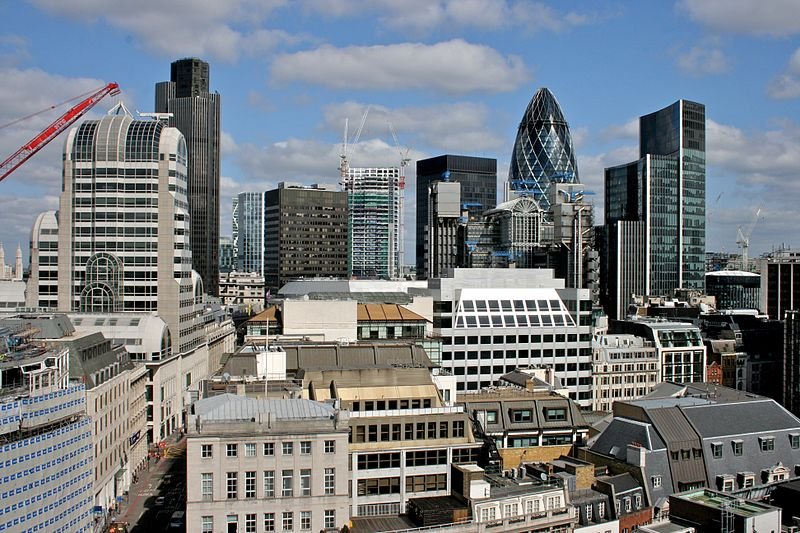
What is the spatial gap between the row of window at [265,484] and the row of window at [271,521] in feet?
4.86

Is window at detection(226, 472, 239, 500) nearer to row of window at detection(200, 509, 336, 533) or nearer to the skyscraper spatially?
row of window at detection(200, 509, 336, 533)

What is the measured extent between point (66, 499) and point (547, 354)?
9706cm

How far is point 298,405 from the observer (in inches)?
2931

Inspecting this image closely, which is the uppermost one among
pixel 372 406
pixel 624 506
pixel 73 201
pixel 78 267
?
pixel 73 201

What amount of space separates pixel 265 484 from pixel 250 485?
1.19 meters

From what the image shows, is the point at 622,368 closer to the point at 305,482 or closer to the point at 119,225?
the point at 119,225

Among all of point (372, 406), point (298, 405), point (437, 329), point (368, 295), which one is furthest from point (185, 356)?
point (298, 405)

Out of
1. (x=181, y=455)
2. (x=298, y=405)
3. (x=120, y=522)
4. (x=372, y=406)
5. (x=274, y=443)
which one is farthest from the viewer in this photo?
(x=181, y=455)

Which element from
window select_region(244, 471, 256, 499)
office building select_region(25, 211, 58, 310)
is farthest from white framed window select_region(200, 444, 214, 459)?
office building select_region(25, 211, 58, 310)

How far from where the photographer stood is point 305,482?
70.8m

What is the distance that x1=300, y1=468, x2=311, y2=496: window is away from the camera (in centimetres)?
7062

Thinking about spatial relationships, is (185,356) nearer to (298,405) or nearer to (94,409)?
(94,409)

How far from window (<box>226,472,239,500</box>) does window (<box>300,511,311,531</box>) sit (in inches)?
222

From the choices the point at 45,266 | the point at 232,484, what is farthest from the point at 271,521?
the point at 45,266
